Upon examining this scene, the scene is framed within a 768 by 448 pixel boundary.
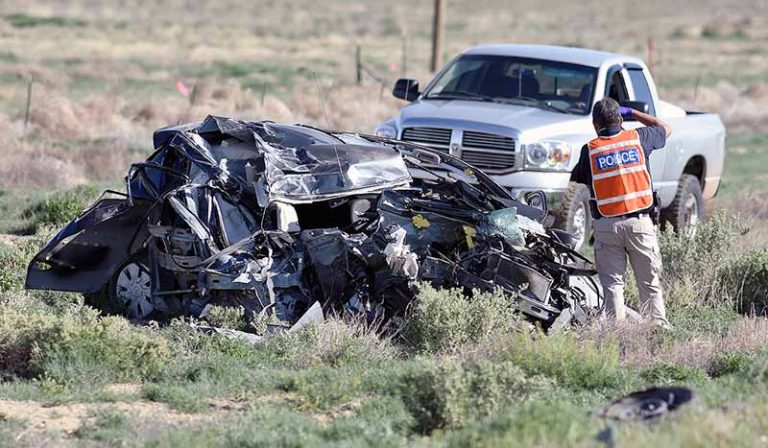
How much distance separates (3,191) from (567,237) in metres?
8.65

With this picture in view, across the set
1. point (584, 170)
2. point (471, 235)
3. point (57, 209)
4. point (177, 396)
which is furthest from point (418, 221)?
point (57, 209)

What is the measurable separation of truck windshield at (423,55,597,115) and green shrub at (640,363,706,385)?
5424 millimetres

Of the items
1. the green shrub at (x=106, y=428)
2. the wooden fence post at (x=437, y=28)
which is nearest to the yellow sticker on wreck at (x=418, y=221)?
the green shrub at (x=106, y=428)

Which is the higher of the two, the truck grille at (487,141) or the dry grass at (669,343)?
the truck grille at (487,141)

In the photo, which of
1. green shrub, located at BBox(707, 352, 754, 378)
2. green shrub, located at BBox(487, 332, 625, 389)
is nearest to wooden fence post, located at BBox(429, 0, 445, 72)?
green shrub, located at BBox(707, 352, 754, 378)

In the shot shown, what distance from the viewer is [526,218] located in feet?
30.4

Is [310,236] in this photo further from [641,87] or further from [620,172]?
[641,87]

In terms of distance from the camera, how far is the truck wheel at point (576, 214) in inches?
480

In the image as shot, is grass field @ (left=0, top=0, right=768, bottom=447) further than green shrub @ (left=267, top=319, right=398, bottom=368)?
No

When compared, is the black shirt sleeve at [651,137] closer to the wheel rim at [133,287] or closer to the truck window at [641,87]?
the wheel rim at [133,287]

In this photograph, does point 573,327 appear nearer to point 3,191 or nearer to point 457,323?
point 457,323

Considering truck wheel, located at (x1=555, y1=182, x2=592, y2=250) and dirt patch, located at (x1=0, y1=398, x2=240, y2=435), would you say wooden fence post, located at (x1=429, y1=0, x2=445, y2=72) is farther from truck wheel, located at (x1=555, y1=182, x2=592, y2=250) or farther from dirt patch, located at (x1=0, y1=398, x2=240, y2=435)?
dirt patch, located at (x1=0, y1=398, x2=240, y2=435)

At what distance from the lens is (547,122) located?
498 inches

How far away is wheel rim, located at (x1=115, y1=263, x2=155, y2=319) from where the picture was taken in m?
9.67
